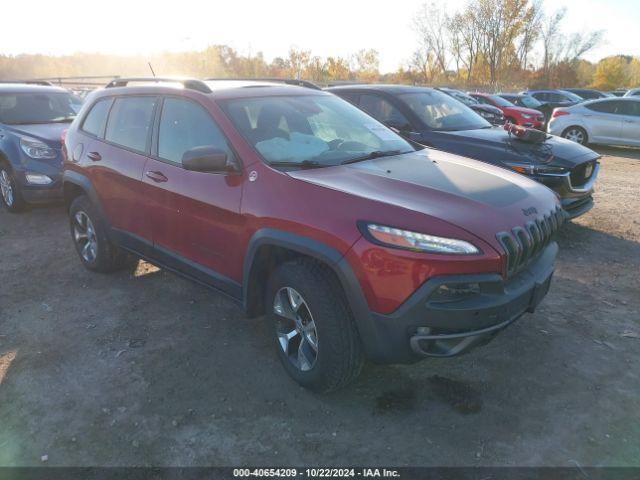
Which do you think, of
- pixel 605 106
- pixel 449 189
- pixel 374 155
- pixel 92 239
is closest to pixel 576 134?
pixel 605 106

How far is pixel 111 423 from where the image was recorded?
2838mm

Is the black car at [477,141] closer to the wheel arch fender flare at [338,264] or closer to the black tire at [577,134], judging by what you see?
the wheel arch fender flare at [338,264]

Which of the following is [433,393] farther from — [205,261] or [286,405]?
[205,261]

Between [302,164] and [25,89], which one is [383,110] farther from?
[25,89]

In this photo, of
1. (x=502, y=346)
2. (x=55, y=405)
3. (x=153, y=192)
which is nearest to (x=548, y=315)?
(x=502, y=346)

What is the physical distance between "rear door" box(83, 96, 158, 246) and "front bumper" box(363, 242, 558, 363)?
7.46ft

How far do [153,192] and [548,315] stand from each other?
10.6 feet

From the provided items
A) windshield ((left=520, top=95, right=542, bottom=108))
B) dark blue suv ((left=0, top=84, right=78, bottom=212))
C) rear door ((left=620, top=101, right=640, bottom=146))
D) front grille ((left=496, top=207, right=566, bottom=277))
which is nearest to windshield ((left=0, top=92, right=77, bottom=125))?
dark blue suv ((left=0, top=84, right=78, bottom=212))

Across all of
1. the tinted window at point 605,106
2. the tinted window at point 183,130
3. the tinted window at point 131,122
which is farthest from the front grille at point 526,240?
the tinted window at point 605,106

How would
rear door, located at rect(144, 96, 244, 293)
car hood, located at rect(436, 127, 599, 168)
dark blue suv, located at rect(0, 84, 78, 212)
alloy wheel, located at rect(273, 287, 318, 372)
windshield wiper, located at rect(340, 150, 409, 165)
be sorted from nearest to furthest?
alloy wheel, located at rect(273, 287, 318, 372) < rear door, located at rect(144, 96, 244, 293) < windshield wiper, located at rect(340, 150, 409, 165) < car hood, located at rect(436, 127, 599, 168) < dark blue suv, located at rect(0, 84, 78, 212)

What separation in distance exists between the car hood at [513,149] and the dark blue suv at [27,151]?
5148 mm

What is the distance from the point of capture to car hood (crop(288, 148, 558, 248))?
2.60 meters

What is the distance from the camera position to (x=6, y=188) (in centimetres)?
710

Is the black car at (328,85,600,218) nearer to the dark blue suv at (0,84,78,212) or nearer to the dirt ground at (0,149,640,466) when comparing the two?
the dirt ground at (0,149,640,466)
